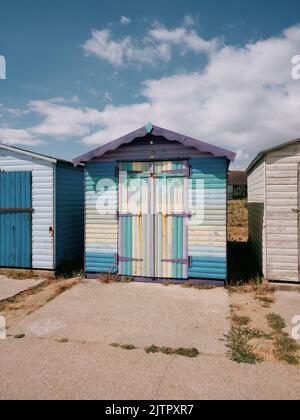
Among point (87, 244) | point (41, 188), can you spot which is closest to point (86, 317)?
point (87, 244)

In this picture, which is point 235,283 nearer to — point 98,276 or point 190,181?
point 190,181

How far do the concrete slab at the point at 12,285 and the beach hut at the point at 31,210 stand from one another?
0.59 metres

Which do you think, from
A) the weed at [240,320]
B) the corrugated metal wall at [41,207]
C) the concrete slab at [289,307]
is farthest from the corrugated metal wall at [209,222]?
the corrugated metal wall at [41,207]

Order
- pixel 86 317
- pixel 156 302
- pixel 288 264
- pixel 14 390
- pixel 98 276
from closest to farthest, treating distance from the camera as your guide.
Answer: pixel 14 390
pixel 86 317
pixel 156 302
pixel 288 264
pixel 98 276

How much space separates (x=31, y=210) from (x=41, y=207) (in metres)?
0.29

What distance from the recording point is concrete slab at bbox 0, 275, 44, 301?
7.85m

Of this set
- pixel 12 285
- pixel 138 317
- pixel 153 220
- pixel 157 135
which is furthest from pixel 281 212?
pixel 12 285

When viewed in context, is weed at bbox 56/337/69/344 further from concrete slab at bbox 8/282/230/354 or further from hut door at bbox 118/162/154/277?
hut door at bbox 118/162/154/277

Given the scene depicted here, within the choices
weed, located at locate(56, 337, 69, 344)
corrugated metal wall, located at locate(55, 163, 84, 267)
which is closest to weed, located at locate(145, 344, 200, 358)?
weed, located at locate(56, 337, 69, 344)

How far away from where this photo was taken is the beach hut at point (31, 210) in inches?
369

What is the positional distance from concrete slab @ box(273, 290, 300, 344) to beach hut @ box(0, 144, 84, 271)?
5.85m

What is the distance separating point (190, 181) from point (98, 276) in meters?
3.53

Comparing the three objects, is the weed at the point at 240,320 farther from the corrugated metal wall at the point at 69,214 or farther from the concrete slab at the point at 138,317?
the corrugated metal wall at the point at 69,214
